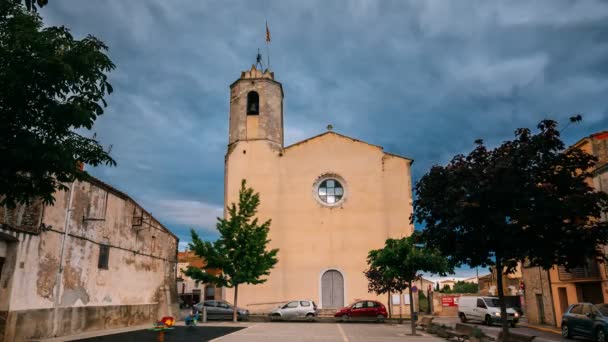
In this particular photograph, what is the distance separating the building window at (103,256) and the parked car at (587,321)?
60.8ft

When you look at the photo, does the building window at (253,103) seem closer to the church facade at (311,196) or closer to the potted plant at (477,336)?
the church facade at (311,196)

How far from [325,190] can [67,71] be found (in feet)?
92.1

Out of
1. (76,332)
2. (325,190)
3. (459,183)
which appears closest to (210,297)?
(325,190)

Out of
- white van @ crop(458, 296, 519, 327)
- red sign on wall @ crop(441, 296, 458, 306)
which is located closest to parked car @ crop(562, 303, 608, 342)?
white van @ crop(458, 296, 519, 327)

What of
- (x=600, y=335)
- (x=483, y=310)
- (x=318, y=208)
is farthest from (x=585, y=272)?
(x=318, y=208)

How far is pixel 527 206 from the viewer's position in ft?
39.4

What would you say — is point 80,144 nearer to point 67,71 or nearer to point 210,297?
point 67,71

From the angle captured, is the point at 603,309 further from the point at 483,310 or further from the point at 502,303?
the point at 483,310

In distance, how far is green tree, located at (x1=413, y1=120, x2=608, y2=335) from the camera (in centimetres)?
1163

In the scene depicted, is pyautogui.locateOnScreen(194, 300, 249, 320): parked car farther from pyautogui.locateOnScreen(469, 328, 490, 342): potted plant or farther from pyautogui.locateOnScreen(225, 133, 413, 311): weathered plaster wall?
pyautogui.locateOnScreen(469, 328, 490, 342): potted plant

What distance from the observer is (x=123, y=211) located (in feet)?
67.6

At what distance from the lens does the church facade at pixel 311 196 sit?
32.2 metres

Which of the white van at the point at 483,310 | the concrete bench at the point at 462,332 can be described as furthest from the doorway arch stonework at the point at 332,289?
the concrete bench at the point at 462,332

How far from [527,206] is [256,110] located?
2594cm
